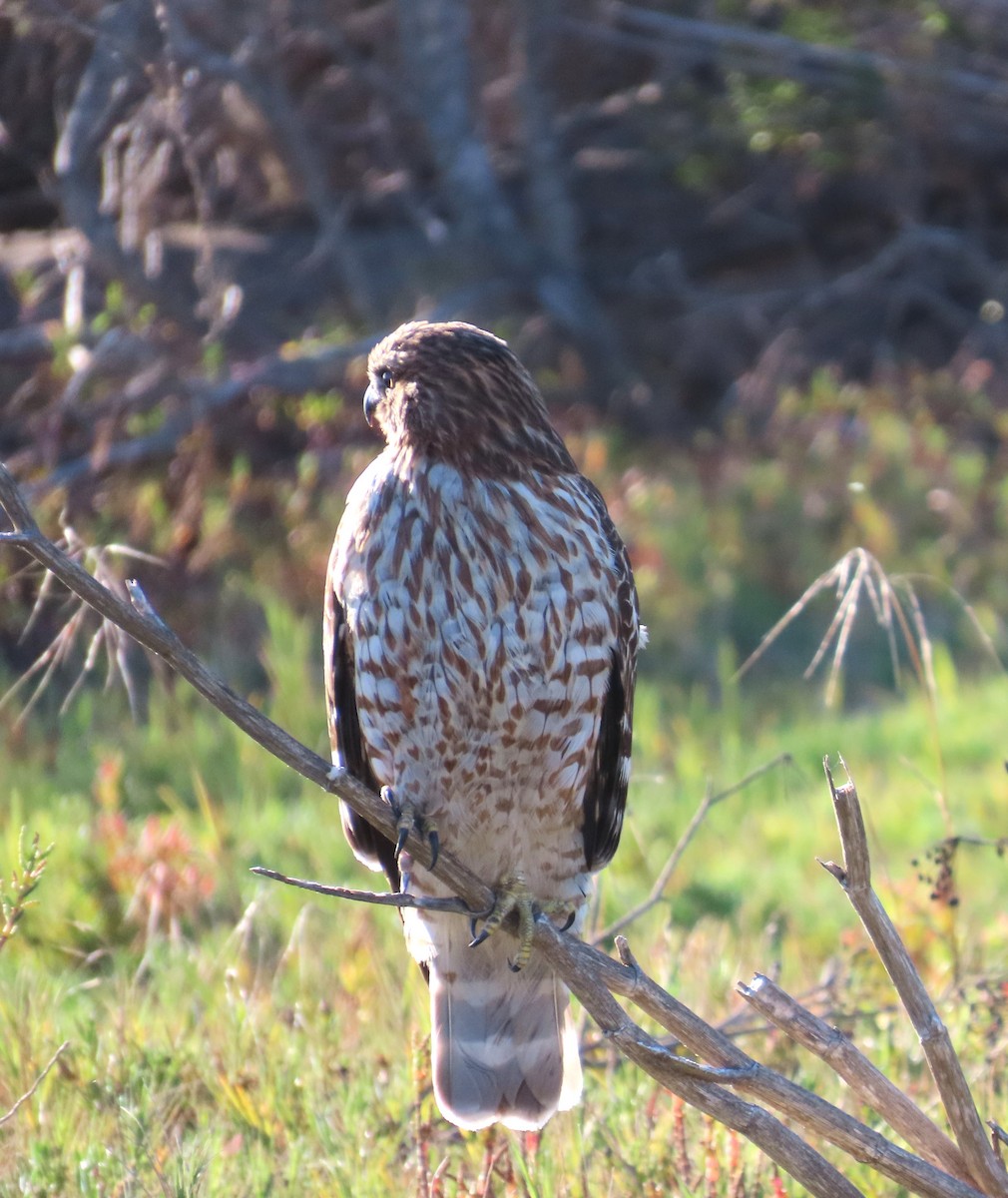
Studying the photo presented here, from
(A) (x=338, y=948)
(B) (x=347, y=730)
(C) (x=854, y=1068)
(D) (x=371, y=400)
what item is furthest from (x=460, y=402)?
(A) (x=338, y=948)

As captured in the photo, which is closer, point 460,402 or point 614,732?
point 460,402

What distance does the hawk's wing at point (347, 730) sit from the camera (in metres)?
2.66

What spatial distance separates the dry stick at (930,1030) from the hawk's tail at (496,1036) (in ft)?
3.00

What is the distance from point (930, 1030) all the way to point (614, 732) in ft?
3.37

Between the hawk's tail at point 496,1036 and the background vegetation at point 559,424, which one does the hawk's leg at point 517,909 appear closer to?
the hawk's tail at point 496,1036

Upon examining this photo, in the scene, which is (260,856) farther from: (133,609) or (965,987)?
(133,609)

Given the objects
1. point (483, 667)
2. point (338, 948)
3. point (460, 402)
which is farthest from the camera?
point (338, 948)

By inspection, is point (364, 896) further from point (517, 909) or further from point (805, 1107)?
point (517, 909)

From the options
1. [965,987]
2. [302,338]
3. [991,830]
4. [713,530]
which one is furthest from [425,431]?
[302,338]

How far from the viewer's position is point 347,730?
2.79 meters

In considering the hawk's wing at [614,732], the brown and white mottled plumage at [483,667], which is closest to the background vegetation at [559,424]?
the brown and white mottled plumage at [483,667]

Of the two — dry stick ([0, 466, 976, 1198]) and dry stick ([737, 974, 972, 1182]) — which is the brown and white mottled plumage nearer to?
dry stick ([0, 466, 976, 1198])

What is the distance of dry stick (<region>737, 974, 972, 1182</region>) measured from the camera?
5.95ft

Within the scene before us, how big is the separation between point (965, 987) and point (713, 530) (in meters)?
4.28
